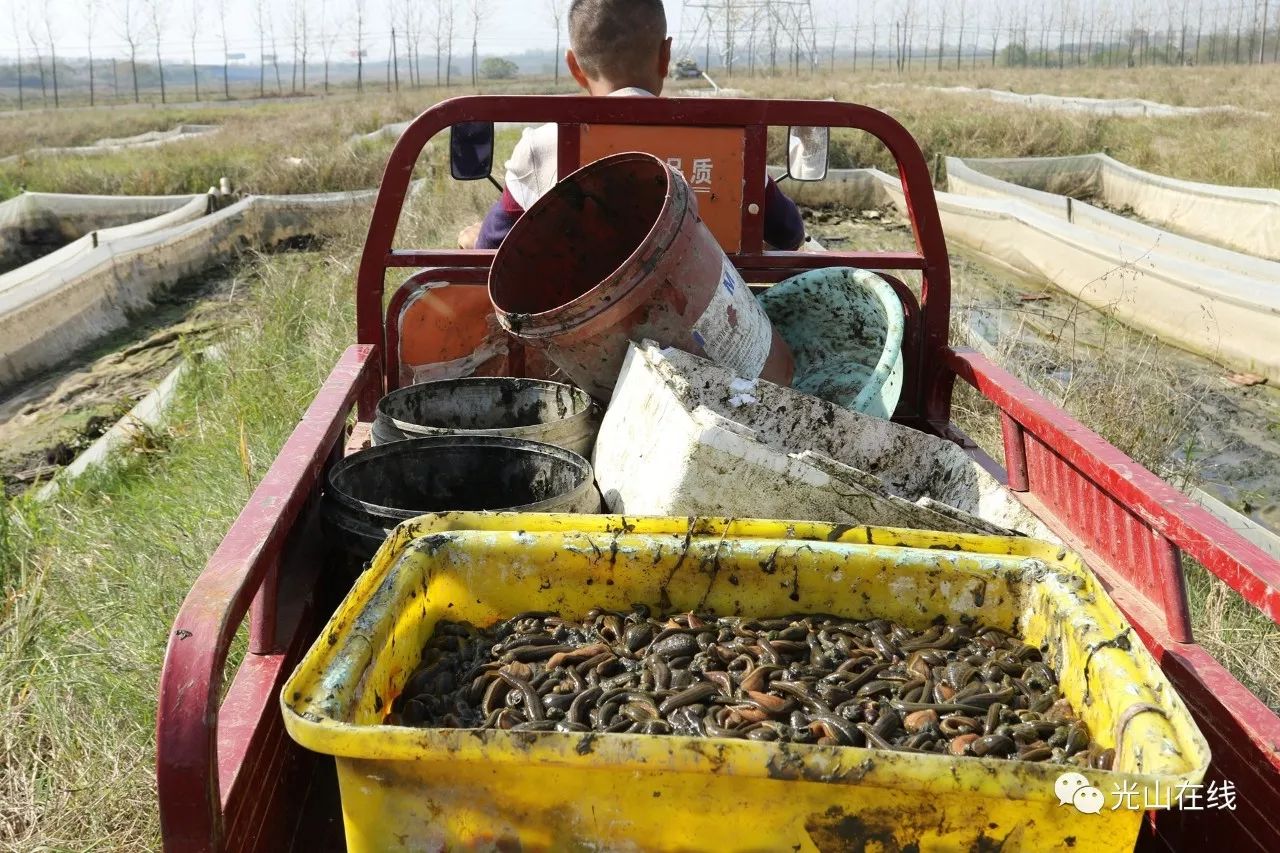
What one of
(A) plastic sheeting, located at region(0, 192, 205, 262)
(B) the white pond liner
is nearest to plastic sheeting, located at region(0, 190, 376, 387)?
(A) plastic sheeting, located at region(0, 192, 205, 262)

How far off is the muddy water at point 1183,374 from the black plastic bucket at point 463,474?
11.9ft

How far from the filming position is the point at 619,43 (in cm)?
402

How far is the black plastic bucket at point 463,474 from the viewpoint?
2547mm

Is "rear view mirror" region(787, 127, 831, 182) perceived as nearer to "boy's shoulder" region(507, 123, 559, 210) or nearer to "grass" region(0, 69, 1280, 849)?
"boy's shoulder" region(507, 123, 559, 210)

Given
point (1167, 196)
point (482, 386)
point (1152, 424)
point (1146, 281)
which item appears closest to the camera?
point (482, 386)

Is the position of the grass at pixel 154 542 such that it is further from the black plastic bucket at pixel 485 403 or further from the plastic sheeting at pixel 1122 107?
the plastic sheeting at pixel 1122 107

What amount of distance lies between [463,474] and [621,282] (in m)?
0.61

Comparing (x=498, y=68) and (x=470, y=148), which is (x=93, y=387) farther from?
(x=498, y=68)

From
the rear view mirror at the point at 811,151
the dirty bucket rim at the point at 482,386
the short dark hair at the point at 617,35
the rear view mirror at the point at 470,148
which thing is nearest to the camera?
the dirty bucket rim at the point at 482,386

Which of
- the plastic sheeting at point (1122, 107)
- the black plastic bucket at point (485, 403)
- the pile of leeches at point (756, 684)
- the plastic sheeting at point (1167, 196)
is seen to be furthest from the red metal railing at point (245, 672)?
the plastic sheeting at point (1122, 107)

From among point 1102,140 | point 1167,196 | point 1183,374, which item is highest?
point 1102,140

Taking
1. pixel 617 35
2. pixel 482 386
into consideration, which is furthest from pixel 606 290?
pixel 617 35

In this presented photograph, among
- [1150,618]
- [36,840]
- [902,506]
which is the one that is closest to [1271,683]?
[1150,618]

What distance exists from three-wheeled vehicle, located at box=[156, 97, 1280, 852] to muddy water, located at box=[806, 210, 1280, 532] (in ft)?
9.09
